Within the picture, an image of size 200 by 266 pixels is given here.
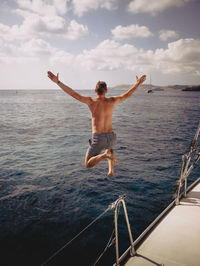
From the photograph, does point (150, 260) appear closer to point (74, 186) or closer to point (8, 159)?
point (74, 186)

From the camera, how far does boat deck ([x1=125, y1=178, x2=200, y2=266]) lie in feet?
13.2

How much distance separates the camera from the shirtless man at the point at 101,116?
4.19 metres

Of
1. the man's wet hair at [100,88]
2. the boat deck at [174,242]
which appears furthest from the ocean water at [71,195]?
the man's wet hair at [100,88]

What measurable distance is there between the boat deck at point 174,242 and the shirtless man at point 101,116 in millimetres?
2216

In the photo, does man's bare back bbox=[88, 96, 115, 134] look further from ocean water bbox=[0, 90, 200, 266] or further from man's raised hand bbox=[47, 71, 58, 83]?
ocean water bbox=[0, 90, 200, 266]

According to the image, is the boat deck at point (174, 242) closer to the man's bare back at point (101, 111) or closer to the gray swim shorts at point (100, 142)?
the gray swim shorts at point (100, 142)

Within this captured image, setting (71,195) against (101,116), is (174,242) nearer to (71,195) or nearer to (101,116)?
(101,116)

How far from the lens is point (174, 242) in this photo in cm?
446

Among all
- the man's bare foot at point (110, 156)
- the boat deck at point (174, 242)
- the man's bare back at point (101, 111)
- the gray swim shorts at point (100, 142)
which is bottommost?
the boat deck at point (174, 242)

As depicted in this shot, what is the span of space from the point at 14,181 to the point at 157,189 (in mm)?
9594

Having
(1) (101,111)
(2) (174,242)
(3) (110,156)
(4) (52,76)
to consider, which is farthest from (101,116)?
(2) (174,242)

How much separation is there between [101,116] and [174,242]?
139 inches

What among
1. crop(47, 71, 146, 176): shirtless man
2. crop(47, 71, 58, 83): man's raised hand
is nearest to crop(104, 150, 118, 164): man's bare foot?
crop(47, 71, 146, 176): shirtless man

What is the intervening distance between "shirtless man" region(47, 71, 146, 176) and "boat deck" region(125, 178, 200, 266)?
222cm
